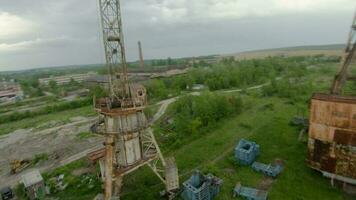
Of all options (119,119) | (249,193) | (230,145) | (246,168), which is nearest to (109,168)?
(119,119)

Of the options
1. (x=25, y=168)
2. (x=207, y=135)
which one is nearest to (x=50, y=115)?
(x=25, y=168)

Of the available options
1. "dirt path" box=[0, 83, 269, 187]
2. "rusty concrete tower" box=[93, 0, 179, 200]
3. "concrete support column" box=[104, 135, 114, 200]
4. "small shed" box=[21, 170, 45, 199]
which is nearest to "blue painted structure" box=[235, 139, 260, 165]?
"dirt path" box=[0, 83, 269, 187]

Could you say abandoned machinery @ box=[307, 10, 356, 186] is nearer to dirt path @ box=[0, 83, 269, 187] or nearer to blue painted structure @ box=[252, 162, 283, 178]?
blue painted structure @ box=[252, 162, 283, 178]

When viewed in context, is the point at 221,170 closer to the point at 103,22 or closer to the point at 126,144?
the point at 126,144

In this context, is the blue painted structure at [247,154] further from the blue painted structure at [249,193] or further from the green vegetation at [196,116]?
the green vegetation at [196,116]

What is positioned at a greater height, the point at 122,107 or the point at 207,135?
the point at 122,107

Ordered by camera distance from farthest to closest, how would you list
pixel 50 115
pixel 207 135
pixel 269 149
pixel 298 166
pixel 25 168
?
pixel 50 115 < pixel 207 135 < pixel 25 168 < pixel 269 149 < pixel 298 166
